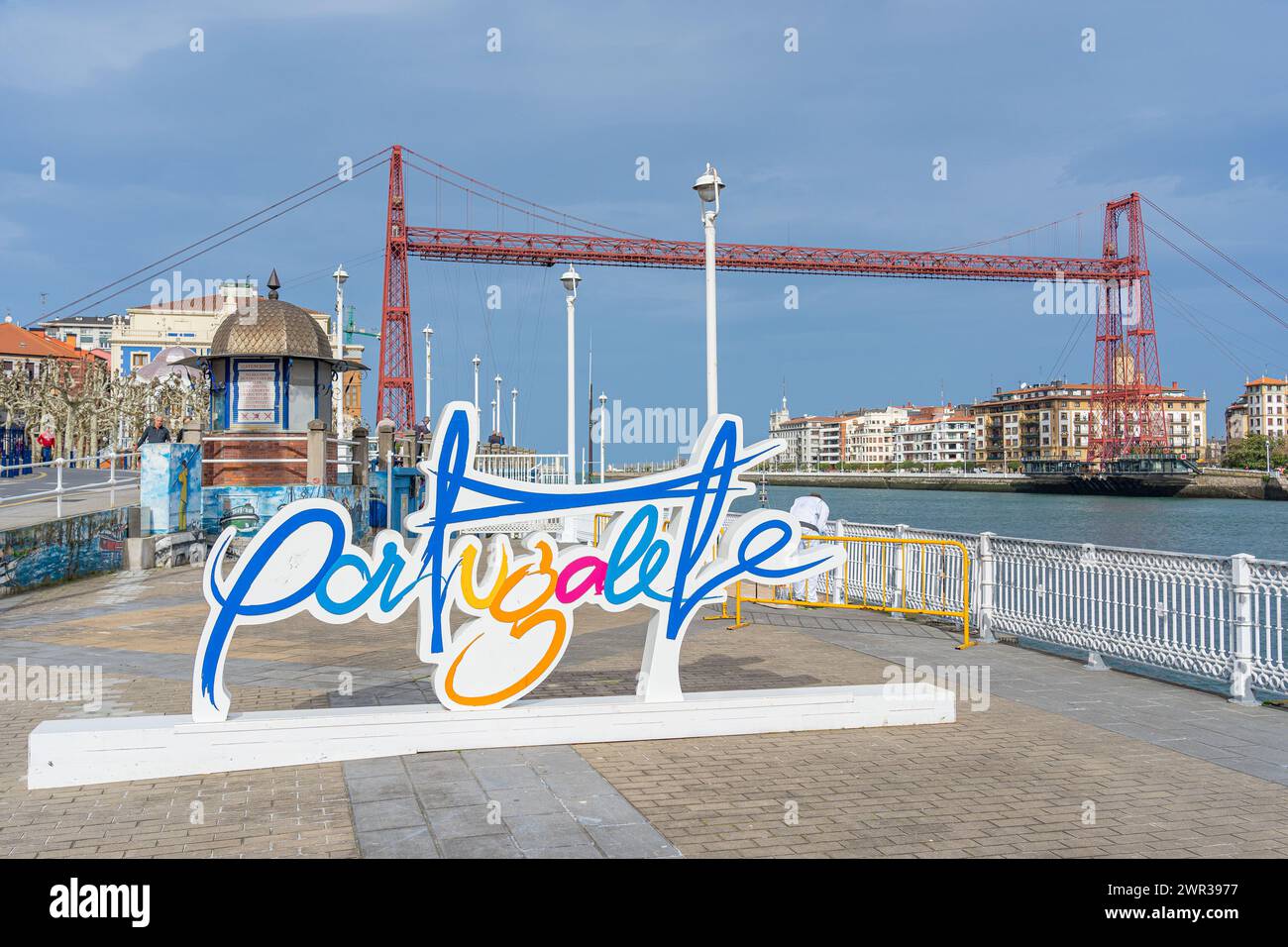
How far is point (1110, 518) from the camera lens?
68938 mm

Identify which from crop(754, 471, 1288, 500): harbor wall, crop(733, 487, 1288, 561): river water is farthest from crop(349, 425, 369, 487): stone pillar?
crop(754, 471, 1288, 500): harbor wall

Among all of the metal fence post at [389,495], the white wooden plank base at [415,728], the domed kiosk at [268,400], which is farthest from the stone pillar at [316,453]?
the white wooden plank base at [415,728]

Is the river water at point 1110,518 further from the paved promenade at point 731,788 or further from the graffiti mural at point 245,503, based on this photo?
the paved promenade at point 731,788

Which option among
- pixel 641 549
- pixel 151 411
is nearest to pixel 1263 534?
pixel 641 549

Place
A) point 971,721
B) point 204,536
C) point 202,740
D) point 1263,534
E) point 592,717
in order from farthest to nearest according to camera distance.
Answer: point 1263,534 < point 204,536 < point 971,721 < point 592,717 < point 202,740

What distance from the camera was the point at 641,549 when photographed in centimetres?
760

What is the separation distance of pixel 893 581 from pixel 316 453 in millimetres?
13274

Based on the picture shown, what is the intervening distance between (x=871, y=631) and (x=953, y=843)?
781 centimetres

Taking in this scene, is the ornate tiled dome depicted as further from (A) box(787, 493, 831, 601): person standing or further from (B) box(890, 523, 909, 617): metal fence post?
(B) box(890, 523, 909, 617): metal fence post

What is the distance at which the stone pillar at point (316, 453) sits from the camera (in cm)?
2219

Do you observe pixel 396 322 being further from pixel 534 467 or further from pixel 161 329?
pixel 161 329

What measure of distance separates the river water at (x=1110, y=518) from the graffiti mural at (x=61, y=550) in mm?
23269

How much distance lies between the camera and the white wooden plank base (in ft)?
21.1
